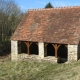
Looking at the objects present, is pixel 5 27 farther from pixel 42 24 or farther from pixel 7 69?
pixel 7 69

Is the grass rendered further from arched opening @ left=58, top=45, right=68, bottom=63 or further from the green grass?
arched opening @ left=58, top=45, right=68, bottom=63

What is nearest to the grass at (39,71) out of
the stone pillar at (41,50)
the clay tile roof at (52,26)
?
the stone pillar at (41,50)

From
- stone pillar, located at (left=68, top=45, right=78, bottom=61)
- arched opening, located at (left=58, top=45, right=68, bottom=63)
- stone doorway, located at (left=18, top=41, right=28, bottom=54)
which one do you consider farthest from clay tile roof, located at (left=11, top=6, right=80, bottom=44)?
arched opening, located at (left=58, top=45, right=68, bottom=63)

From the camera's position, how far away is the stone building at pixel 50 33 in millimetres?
22594

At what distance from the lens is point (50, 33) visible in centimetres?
2458

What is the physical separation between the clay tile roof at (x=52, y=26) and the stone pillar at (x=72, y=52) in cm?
50

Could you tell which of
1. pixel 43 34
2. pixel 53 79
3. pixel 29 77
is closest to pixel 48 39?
pixel 43 34

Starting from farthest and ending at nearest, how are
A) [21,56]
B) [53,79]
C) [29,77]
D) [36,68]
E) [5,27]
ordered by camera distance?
[5,27] → [21,56] → [36,68] → [29,77] → [53,79]

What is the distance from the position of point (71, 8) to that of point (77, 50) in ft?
21.2

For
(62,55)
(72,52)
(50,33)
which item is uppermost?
(50,33)

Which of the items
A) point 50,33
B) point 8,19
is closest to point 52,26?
point 50,33

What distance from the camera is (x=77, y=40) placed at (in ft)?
72.1

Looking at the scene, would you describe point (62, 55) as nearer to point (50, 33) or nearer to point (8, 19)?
point (50, 33)

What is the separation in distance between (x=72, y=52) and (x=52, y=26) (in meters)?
4.64
